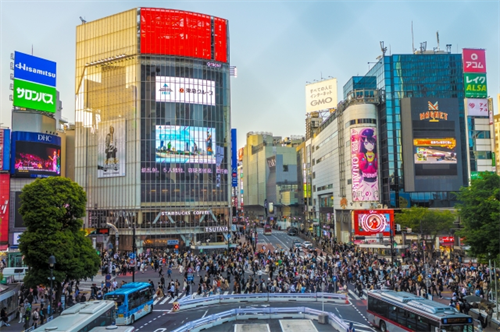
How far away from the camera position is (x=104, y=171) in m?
72.5

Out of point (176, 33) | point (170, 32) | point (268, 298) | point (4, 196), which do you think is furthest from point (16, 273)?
point (176, 33)

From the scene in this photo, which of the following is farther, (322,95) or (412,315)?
(322,95)

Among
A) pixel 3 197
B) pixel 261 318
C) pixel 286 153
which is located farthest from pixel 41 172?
pixel 286 153

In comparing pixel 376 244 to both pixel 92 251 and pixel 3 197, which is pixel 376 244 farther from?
pixel 3 197

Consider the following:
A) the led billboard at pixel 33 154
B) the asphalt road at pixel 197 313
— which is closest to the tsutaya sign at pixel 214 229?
the led billboard at pixel 33 154

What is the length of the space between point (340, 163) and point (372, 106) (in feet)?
39.7

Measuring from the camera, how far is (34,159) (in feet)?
207

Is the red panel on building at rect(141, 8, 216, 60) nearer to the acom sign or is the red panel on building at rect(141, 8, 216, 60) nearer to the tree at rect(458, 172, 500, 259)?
the acom sign

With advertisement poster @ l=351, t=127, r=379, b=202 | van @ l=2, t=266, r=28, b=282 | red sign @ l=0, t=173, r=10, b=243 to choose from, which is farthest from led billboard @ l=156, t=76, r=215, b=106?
van @ l=2, t=266, r=28, b=282

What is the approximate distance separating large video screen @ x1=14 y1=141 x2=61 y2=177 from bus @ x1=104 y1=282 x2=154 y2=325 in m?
41.4

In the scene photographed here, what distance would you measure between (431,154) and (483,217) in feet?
140

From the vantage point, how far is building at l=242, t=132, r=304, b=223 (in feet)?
474

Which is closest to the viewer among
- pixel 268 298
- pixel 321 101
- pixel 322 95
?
pixel 268 298

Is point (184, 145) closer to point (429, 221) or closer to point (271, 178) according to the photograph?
point (429, 221)
